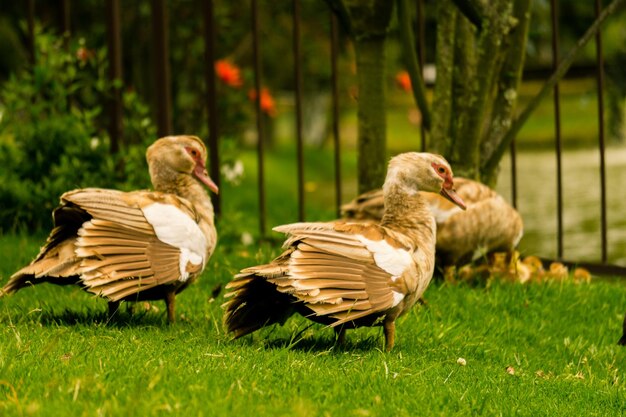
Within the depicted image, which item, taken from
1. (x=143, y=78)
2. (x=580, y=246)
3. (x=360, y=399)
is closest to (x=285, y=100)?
(x=143, y=78)

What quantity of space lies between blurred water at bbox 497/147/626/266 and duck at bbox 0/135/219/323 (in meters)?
2.62

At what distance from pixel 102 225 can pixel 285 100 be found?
20829 mm

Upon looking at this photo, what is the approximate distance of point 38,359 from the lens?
348 cm

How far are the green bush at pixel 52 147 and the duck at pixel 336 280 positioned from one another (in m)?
2.48

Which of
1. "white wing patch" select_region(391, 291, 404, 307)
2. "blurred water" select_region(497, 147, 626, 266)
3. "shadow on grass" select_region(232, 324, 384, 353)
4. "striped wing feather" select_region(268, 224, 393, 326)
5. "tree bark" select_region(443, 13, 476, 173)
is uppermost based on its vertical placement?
"tree bark" select_region(443, 13, 476, 173)

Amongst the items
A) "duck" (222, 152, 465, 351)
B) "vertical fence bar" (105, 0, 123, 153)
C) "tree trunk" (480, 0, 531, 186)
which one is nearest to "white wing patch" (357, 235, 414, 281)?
"duck" (222, 152, 465, 351)

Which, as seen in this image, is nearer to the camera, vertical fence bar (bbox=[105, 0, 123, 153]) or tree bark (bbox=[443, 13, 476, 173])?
tree bark (bbox=[443, 13, 476, 173])

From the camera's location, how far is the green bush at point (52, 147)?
632cm

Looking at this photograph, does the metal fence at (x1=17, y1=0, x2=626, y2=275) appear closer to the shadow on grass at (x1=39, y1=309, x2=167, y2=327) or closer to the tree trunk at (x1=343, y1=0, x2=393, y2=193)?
the tree trunk at (x1=343, y1=0, x2=393, y2=193)

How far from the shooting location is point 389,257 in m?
3.94

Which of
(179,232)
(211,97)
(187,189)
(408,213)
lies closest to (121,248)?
(179,232)

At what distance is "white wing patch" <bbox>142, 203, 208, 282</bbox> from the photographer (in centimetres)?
421

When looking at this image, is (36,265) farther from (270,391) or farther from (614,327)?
(614,327)

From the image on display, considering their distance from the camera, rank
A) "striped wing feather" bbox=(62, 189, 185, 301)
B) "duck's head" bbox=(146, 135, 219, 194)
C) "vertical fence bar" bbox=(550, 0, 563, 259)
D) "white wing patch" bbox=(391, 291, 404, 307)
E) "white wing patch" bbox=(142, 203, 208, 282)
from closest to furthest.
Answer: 1. "white wing patch" bbox=(391, 291, 404, 307)
2. "striped wing feather" bbox=(62, 189, 185, 301)
3. "white wing patch" bbox=(142, 203, 208, 282)
4. "duck's head" bbox=(146, 135, 219, 194)
5. "vertical fence bar" bbox=(550, 0, 563, 259)
